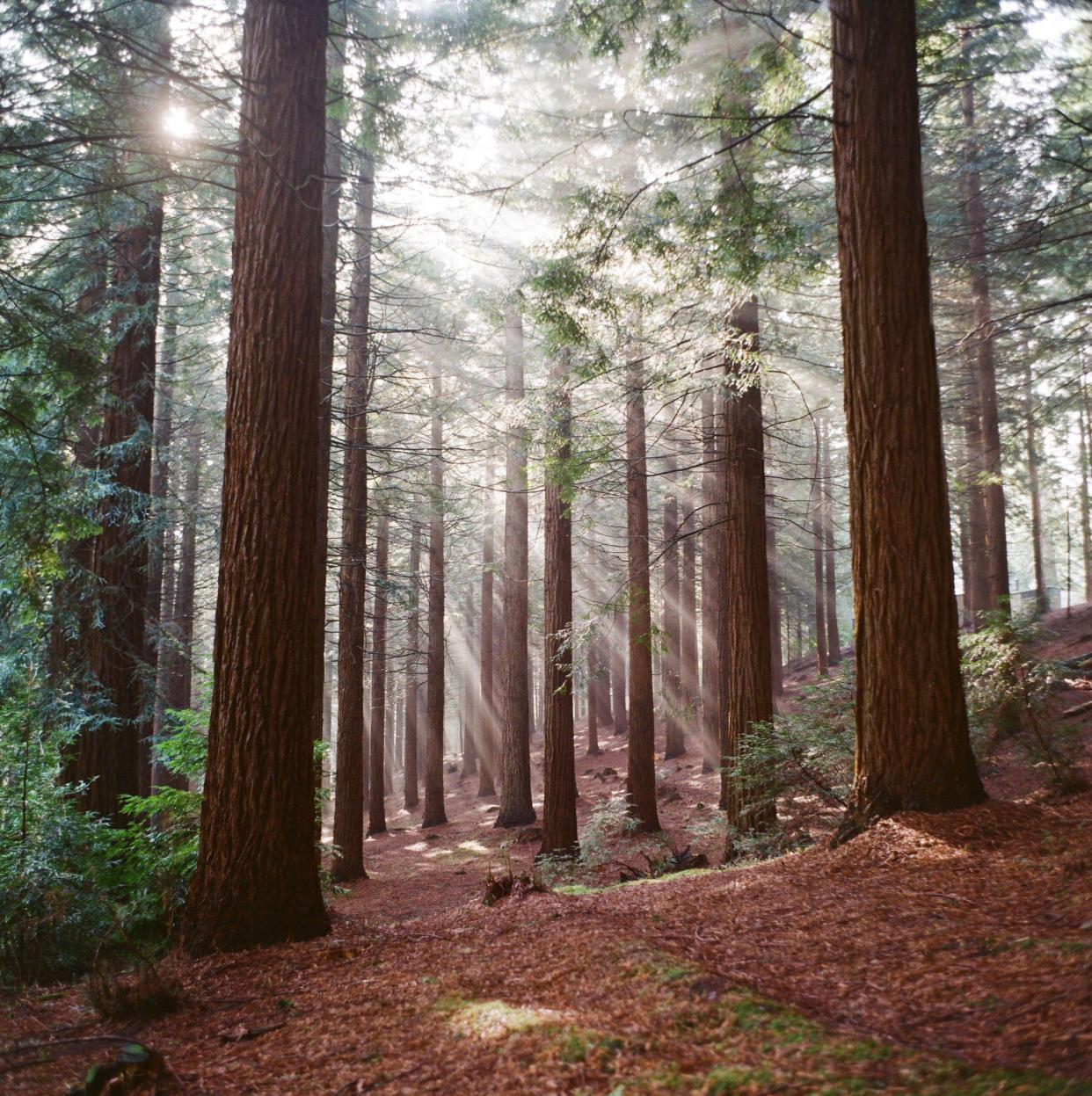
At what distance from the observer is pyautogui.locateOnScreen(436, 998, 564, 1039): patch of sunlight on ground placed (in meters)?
2.84

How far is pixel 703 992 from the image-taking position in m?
2.92

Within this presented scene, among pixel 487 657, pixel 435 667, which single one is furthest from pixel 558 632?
pixel 487 657

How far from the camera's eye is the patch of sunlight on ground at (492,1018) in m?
2.84

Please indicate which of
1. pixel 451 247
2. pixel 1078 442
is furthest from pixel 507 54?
pixel 1078 442

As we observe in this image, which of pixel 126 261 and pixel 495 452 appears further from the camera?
pixel 495 452

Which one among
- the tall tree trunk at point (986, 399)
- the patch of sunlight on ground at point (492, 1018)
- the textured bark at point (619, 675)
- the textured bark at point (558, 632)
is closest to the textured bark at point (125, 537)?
the textured bark at point (558, 632)

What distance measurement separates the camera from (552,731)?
39.5ft

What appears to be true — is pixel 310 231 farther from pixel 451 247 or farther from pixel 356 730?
pixel 451 247

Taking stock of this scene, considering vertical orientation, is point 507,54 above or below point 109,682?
above

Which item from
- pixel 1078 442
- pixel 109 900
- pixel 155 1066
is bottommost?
pixel 109 900

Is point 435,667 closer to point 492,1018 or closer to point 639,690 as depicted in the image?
point 639,690

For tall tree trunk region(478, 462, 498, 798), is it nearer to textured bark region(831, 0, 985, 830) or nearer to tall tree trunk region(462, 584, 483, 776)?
tall tree trunk region(462, 584, 483, 776)

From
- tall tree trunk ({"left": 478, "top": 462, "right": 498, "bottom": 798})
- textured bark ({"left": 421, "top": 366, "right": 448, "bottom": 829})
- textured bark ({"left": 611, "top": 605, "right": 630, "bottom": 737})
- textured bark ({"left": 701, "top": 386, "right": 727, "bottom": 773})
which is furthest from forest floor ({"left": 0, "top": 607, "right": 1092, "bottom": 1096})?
textured bark ({"left": 611, "top": 605, "right": 630, "bottom": 737})

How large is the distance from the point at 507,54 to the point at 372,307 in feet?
26.0
